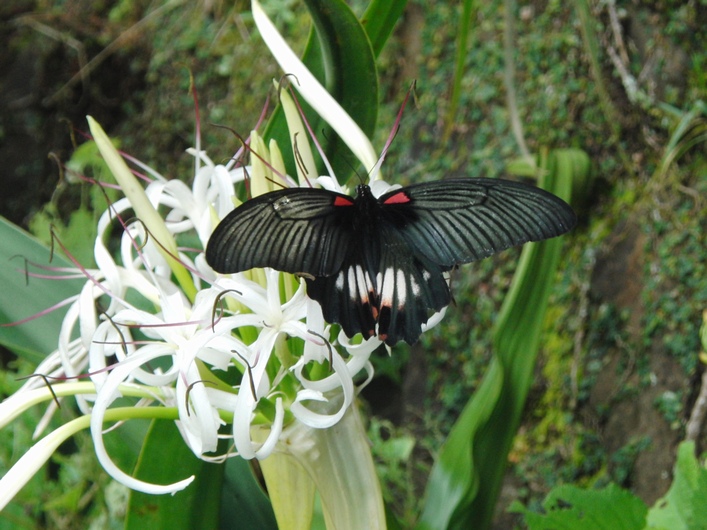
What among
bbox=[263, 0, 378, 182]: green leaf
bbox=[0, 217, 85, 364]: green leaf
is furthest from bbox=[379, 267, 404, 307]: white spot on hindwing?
bbox=[0, 217, 85, 364]: green leaf

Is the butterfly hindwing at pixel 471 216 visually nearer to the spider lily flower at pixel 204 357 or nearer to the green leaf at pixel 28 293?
the spider lily flower at pixel 204 357

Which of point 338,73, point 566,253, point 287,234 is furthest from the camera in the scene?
point 566,253

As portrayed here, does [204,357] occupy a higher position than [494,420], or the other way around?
[204,357]

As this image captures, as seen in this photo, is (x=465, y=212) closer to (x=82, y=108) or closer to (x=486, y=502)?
(x=486, y=502)

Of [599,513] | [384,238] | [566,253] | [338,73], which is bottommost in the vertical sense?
[599,513]

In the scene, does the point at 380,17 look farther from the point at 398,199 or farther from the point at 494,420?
the point at 494,420

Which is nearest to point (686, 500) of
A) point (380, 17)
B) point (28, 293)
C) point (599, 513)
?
point (599, 513)

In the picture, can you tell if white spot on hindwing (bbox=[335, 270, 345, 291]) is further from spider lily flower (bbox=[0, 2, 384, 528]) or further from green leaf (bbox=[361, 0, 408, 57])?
green leaf (bbox=[361, 0, 408, 57])
